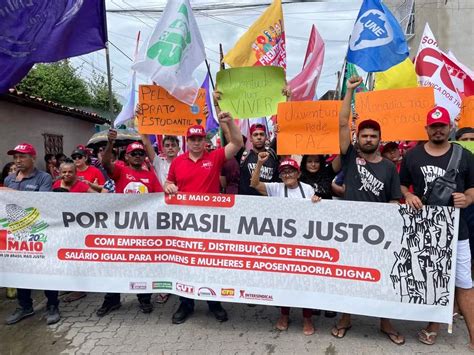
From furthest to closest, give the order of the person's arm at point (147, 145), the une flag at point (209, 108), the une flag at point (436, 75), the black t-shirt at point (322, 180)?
the une flag at point (209, 108) < the une flag at point (436, 75) < the person's arm at point (147, 145) < the black t-shirt at point (322, 180)

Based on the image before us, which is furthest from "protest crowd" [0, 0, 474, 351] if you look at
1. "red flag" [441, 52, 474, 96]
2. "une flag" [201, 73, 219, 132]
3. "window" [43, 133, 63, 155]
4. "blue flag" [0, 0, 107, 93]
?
"window" [43, 133, 63, 155]

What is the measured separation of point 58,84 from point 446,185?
869 inches

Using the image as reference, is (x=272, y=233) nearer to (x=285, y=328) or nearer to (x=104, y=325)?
(x=285, y=328)

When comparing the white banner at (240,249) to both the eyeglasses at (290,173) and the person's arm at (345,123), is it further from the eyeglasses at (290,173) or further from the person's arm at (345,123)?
the person's arm at (345,123)

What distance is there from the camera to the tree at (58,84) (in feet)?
67.7

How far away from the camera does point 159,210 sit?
3.95 metres

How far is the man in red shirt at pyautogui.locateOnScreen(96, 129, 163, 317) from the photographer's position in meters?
4.31

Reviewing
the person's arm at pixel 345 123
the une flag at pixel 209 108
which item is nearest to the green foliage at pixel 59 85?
the une flag at pixel 209 108

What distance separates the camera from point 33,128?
1120cm

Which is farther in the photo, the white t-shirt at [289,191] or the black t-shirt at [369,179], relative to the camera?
the white t-shirt at [289,191]

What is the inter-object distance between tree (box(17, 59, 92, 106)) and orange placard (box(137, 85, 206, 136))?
57.4ft

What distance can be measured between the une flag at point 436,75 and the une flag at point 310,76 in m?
1.37

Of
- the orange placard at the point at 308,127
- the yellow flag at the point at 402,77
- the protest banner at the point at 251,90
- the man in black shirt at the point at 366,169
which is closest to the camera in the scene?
the man in black shirt at the point at 366,169

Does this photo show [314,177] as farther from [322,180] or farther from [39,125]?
[39,125]
